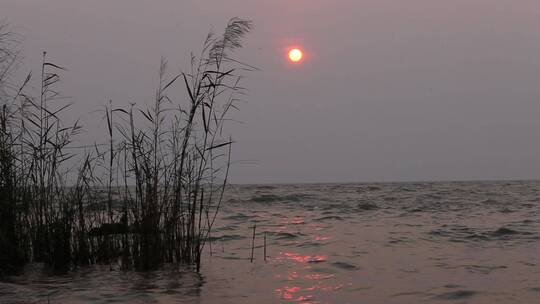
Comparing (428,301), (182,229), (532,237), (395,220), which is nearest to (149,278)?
(182,229)

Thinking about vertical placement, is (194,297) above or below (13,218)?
below

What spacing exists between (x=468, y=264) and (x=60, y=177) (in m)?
5.80

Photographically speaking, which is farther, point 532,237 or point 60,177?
point 532,237

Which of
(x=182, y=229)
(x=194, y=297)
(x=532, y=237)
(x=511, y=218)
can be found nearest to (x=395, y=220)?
(x=511, y=218)

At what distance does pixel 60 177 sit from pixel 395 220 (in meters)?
10.3

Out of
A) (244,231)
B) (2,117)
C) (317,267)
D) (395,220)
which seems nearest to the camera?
(2,117)

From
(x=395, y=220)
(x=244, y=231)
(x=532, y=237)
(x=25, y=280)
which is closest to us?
(x=25, y=280)

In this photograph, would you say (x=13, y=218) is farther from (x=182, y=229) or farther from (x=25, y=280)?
(x=182, y=229)

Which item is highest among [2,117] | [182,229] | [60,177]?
[2,117]

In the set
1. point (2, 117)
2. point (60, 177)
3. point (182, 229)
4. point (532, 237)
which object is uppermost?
point (2, 117)

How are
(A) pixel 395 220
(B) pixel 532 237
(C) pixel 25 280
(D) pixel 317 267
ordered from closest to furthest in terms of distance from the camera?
(C) pixel 25 280
(D) pixel 317 267
(B) pixel 532 237
(A) pixel 395 220

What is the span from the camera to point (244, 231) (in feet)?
38.8

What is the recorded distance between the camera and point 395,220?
585 inches

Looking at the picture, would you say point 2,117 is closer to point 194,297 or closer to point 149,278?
point 149,278
